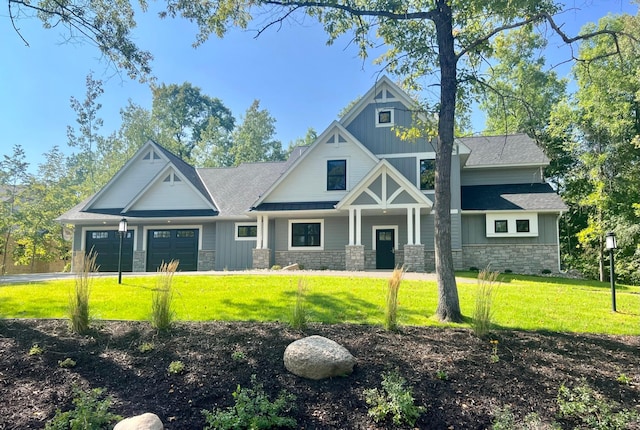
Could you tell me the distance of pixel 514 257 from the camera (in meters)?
16.4

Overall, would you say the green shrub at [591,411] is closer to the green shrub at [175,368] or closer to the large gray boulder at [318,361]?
the large gray boulder at [318,361]

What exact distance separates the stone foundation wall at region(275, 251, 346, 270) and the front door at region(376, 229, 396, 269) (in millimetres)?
1551

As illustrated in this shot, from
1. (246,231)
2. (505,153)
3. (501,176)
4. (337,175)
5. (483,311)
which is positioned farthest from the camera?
(505,153)

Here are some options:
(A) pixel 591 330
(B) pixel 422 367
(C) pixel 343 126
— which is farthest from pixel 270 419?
(C) pixel 343 126

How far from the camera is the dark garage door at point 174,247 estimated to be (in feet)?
59.3

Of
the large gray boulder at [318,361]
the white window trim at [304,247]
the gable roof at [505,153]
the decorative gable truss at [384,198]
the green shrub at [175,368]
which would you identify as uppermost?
the gable roof at [505,153]

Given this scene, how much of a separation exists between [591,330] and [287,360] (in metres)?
4.76

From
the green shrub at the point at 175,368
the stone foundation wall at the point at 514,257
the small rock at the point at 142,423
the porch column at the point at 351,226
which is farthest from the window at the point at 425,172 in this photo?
the small rock at the point at 142,423

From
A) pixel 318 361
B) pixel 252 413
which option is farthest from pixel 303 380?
pixel 252 413

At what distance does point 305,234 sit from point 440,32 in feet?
37.8

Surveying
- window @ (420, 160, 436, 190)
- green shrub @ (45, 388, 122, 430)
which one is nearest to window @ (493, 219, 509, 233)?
window @ (420, 160, 436, 190)

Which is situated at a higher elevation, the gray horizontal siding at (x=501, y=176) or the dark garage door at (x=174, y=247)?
the gray horizontal siding at (x=501, y=176)

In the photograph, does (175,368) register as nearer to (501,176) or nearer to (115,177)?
(115,177)

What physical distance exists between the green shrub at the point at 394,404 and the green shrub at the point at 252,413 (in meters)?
0.75
